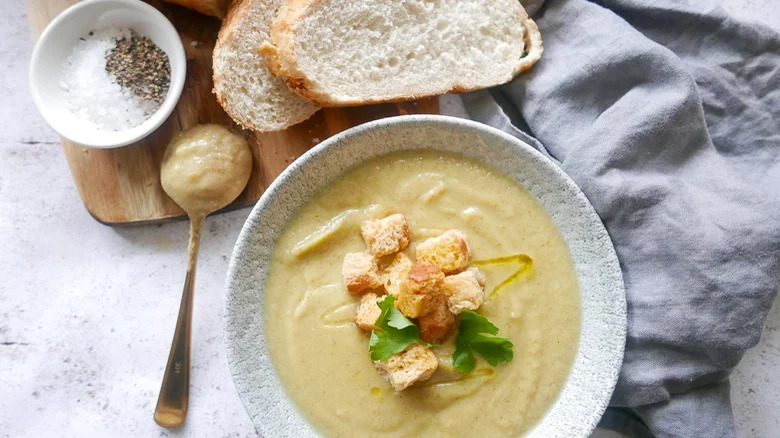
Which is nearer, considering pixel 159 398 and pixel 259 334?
pixel 259 334

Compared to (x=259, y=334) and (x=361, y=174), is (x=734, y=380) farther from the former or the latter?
(x=259, y=334)

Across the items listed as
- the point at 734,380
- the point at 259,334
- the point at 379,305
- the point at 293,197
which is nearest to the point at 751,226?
the point at 734,380

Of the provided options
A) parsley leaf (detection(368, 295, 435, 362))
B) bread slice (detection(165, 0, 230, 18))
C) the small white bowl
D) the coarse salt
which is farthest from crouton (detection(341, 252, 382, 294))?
bread slice (detection(165, 0, 230, 18))

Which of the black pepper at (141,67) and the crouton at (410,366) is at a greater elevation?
the black pepper at (141,67)

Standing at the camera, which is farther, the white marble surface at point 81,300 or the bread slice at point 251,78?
the white marble surface at point 81,300

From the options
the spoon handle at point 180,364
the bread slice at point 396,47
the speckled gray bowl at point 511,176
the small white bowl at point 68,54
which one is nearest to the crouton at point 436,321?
the speckled gray bowl at point 511,176

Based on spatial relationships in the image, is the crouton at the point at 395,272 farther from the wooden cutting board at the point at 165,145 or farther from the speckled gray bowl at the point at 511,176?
the wooden cutting board at the point at 165,145
